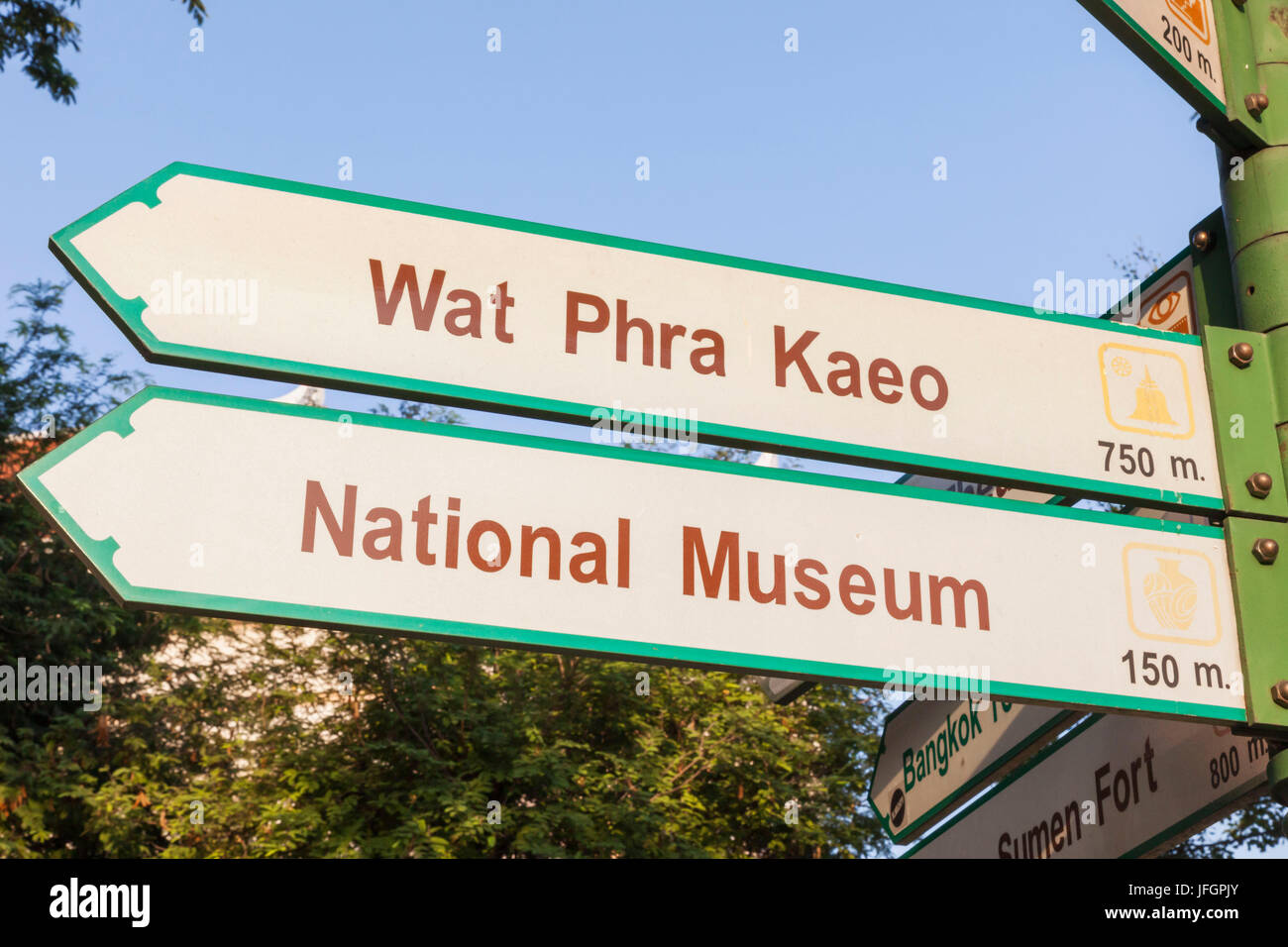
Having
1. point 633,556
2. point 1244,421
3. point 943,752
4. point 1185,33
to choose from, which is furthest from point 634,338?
point 943,752

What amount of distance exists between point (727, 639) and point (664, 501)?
0.26 m

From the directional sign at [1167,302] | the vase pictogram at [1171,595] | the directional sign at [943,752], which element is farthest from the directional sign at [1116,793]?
the directional sign at [1167,302]

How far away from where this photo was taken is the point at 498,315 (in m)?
2.46

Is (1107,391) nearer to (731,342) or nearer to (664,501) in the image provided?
(731,342)

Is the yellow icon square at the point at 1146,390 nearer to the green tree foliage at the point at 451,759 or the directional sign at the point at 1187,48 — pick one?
the directional sign at the point at 1187,48

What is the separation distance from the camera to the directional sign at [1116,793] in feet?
9.21

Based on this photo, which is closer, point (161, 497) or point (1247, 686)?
point (161, 497)

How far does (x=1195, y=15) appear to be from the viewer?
114 inches

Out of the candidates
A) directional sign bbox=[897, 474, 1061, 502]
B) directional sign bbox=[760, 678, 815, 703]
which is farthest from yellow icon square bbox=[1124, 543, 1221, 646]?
directional sign bbox=[760, 678, 815, 703]

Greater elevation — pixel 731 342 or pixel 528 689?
pixel 528 689

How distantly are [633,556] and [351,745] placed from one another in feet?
41.7

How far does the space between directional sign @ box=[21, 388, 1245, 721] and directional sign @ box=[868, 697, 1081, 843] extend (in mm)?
707

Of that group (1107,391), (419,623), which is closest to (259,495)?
(419,623)

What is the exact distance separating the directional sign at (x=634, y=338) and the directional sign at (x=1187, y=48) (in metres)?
0.48
